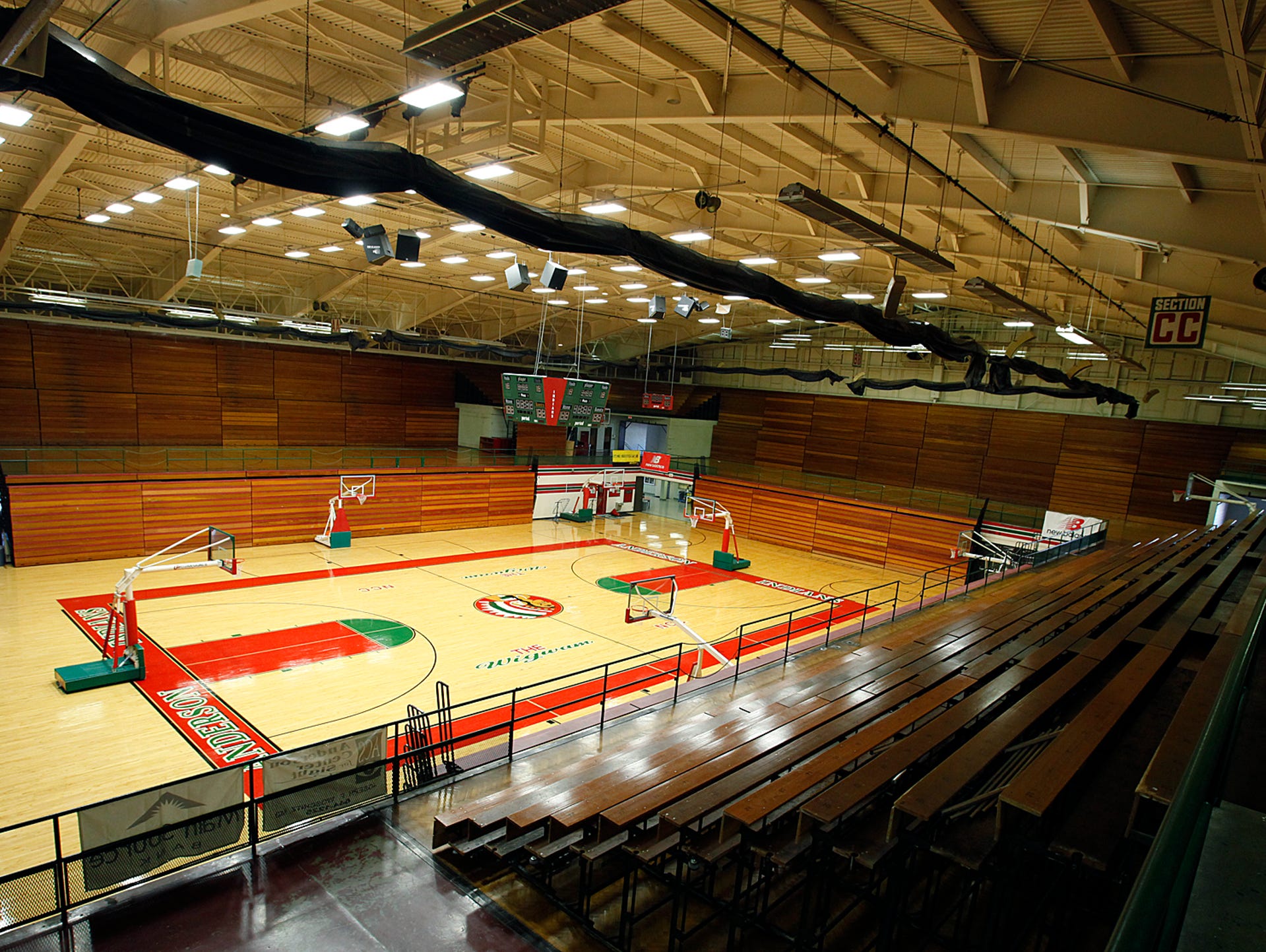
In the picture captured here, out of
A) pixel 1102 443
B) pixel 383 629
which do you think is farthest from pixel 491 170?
pixel 1102 443

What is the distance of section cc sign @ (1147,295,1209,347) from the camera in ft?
33.7

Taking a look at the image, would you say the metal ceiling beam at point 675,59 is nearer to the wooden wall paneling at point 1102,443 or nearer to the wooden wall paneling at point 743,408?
the wooden wall paneling at point 1102,443

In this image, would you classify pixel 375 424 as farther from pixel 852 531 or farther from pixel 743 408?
pixel 852 531

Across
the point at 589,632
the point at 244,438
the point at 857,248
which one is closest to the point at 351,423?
the point at 244,438

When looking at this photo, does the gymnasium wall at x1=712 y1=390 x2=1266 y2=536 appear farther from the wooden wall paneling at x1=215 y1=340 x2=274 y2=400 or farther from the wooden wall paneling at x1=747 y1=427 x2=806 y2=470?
the wooden wall paneling at x1=215 y1=340 x2=274 y2=400

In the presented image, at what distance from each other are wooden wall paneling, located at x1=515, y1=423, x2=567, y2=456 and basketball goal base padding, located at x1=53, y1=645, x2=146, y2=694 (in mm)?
20664

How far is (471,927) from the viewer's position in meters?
4.50

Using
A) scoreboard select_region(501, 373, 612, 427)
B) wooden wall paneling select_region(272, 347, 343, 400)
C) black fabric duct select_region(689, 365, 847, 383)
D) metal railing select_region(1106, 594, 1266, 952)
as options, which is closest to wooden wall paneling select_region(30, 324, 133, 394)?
wooden wall paneling select_region(272, 347, 343, 400)

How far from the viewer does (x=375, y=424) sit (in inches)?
1080

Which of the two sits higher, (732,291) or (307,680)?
(732,291)

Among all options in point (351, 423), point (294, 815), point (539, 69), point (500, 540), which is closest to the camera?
point (294, 815)

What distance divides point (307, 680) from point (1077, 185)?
13437 mm

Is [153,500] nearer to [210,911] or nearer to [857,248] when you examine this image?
[210,911]

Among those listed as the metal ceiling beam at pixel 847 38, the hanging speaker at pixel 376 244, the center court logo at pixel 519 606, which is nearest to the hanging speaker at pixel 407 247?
the hanging speaker at pixel 376 244
